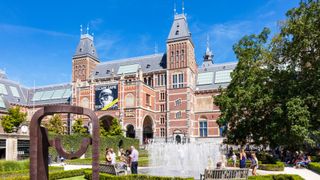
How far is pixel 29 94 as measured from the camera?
71500mm

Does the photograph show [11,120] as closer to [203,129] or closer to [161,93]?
[161,93]

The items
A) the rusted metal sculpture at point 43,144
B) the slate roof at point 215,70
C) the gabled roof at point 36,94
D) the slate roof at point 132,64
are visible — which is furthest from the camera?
the gabled roof at point 36,94

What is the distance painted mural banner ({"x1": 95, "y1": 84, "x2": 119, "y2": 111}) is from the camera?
53.3m

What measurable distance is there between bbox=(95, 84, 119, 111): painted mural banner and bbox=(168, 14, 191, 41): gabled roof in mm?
13246

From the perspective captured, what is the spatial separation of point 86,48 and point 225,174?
A: 173 feet

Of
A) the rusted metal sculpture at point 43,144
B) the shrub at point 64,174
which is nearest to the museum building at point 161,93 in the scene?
the shrub at point 64,174

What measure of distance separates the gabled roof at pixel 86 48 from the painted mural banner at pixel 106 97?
11103 mm

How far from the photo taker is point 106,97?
5406cm

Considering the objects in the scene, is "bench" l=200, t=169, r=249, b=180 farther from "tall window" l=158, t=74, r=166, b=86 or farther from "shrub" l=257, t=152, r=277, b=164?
"tall window" l=158, t=74, r=166, b=86

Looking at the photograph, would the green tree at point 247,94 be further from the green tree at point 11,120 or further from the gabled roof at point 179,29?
the green tree at point 11,120

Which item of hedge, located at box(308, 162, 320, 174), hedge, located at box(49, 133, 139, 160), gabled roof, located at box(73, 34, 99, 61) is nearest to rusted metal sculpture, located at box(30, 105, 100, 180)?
hedge, located at box(308, 162, 320, 174)

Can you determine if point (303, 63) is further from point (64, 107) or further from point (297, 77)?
point (64, 107)

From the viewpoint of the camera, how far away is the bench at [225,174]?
Answer: 14703 millimetres

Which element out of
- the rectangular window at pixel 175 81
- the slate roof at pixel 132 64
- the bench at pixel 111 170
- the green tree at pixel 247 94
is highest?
the slate roof at pixel 132 64
